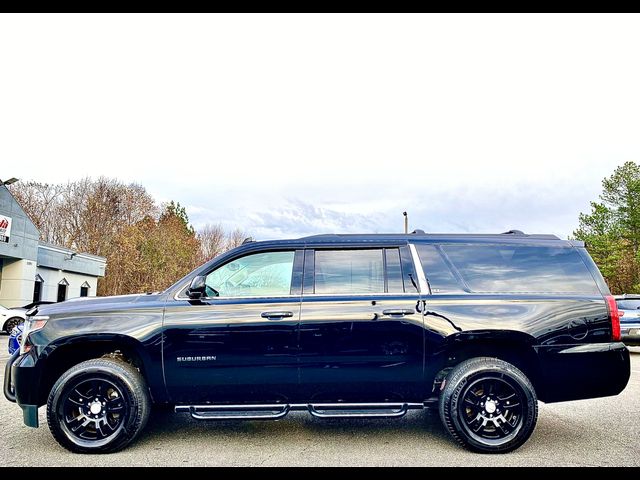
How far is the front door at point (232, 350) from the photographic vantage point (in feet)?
15.3

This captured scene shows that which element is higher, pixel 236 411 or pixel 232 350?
pixel 232 350

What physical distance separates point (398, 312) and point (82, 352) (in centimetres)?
300

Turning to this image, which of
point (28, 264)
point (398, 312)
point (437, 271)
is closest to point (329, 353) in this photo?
point (398, 312)

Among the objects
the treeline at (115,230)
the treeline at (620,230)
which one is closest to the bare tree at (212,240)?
the treeline at (115,230)

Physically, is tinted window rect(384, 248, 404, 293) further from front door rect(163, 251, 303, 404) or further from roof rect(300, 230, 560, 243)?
front door rect(163, 251, 303, 404)

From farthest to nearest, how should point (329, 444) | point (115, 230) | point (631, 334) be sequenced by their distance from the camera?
point (115, 230), point (631, 334), point (329, 444)

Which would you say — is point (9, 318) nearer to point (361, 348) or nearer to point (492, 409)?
point (361, 348)

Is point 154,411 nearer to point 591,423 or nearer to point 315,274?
point 315,274

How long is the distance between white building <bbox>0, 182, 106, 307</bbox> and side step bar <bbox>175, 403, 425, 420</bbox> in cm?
2258

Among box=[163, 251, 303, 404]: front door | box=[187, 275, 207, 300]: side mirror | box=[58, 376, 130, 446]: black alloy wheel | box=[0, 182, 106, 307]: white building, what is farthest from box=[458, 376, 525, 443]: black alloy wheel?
box=[0, 182, 106, 307]: white building

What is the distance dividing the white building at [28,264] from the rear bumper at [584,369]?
24.4 meters

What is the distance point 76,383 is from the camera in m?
4.64

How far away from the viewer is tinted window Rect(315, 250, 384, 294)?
493 cm

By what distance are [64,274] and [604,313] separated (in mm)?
32061
